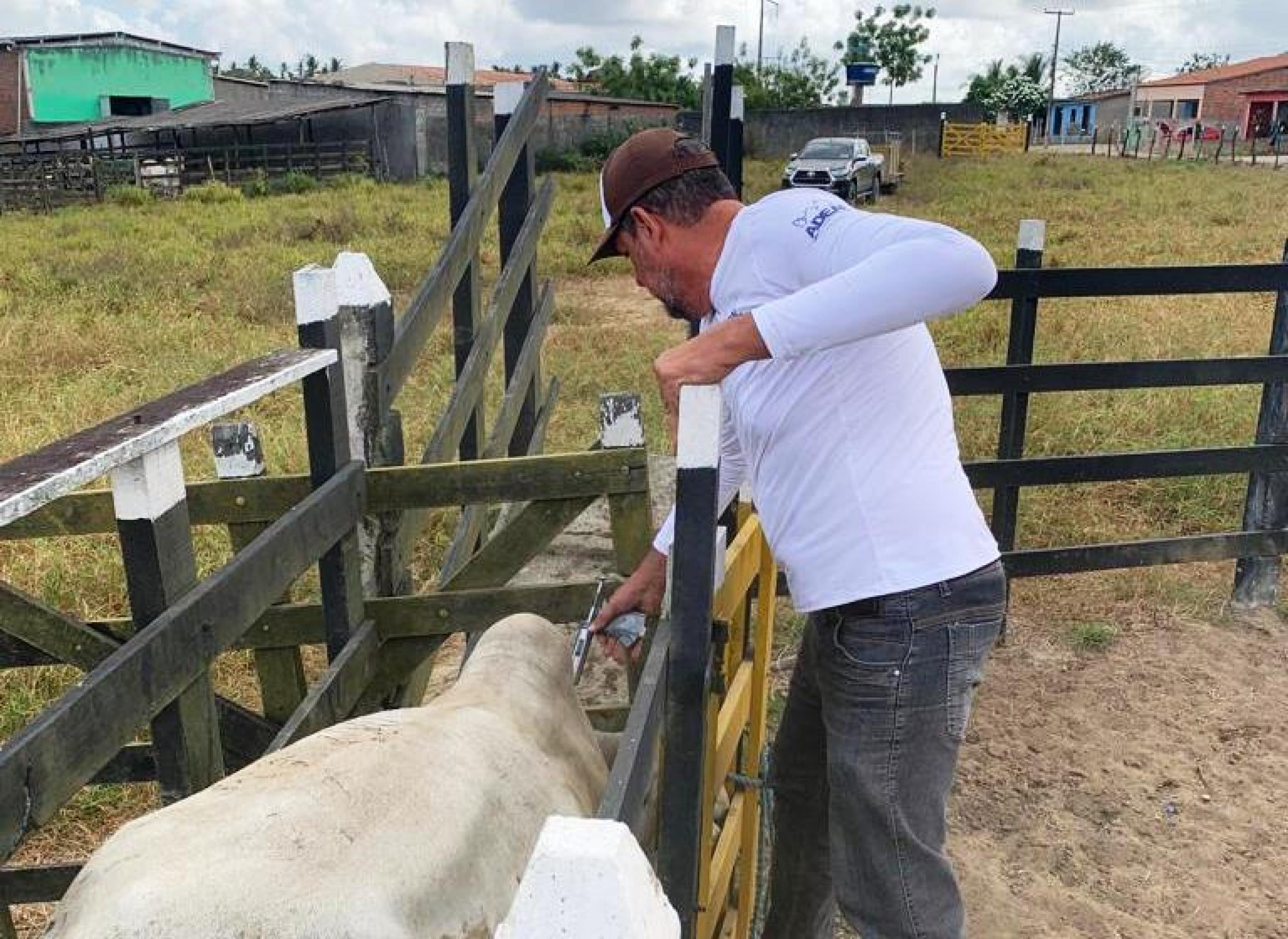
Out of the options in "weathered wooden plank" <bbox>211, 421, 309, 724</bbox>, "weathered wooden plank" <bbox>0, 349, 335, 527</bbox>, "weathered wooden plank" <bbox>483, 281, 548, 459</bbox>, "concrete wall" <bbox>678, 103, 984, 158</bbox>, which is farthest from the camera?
"concrete wall" <bbox>678, 103, 984, 158</bbox>

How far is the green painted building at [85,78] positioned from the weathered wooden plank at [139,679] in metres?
39.5

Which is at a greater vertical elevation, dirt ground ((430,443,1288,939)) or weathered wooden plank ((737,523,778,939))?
weathered wooden plank ((737,523,778,939))

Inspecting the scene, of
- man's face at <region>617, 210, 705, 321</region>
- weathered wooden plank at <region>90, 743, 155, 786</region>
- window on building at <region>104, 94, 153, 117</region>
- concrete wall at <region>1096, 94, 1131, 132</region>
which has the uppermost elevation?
concrete wall at <region>1096, 94, 1131, 132</region>

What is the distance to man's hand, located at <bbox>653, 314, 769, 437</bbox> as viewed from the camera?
1.90 m

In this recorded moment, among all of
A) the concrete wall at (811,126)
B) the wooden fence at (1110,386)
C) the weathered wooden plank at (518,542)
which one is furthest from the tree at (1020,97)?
the weathered wooden plank at (518,542)

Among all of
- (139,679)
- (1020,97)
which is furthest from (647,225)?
(1020,97)

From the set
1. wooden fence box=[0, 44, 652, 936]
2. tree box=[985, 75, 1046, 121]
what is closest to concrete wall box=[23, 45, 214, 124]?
wooden fence box=[0, 44, 652, 936]

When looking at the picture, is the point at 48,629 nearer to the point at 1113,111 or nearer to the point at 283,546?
the point at 283,546

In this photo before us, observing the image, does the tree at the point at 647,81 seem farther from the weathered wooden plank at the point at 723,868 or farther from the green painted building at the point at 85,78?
the weathered wooden plank at the point at 723,868

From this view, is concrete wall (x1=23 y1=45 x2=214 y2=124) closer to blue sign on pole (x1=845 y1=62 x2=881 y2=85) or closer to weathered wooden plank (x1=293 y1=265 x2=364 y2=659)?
blue sign on pole (x1=845 y1=62 x2=881 y2=85)

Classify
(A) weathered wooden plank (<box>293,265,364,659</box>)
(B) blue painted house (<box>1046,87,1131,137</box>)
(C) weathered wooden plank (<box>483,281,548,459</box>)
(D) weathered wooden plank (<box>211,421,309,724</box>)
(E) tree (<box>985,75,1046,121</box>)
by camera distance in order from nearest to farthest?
1. (A) weathered wooden plank (<box>293,265,364,659</box>)
2. (D) weathered wooden plank (<box>211,421,309,724</box>)
3. (C) weathered wooden plank (<box>483,281,548,459</box>)
4. (B) blue painted house (<box>1046,87,1131,137</box>)
5. (E) tree (<box>985,75,1046,121</box>)

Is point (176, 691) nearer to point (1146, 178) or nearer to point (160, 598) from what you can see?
point (160, 598)

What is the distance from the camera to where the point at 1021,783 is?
4.07 m

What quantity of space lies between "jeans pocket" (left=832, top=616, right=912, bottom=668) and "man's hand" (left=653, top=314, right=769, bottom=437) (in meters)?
0.55
